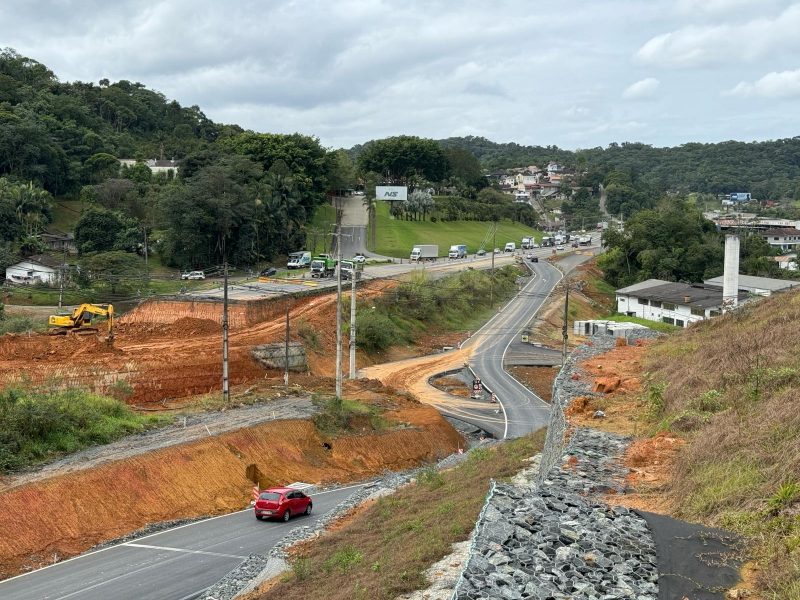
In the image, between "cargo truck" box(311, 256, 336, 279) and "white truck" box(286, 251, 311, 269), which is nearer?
"cargo truck" box(311, 256, 336, 279)

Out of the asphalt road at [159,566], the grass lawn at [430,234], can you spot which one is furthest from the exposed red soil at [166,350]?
the grass lawn at [430,234]

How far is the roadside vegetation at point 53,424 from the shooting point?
92.2 ft

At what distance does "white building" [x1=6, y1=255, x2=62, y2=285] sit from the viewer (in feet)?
238

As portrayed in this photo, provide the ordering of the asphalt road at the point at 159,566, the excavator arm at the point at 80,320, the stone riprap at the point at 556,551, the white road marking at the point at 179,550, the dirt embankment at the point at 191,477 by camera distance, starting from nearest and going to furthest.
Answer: the stone riprap at the point at 556,551, the asphalt road at the point at 159,566, the white road marking at the point at 179,550, the dirt embankment at the point at 191,477, the excavator arm at the point at 80,320

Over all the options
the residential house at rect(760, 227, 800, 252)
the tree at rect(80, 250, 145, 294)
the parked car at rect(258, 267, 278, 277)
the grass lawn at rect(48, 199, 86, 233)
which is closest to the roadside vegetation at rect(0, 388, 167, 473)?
the tree at rect(80, 250, 145, 294)

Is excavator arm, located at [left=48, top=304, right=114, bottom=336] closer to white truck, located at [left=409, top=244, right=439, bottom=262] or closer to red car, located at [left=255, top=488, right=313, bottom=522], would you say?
red car, located at [left=255, top=488, right=313, bottom=522]

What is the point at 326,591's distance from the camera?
14.4 m

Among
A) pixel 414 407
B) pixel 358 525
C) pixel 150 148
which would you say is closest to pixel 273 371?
pixel 414 407

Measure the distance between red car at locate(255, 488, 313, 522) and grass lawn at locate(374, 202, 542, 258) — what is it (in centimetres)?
7175

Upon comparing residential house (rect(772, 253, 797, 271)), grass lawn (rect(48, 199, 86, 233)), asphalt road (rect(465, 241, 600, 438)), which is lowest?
asphalt road (rect(465, 241, 600, 438))

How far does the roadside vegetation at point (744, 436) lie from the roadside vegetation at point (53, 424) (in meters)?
21.1

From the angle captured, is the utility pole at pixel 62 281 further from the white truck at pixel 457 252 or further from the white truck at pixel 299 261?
the white truck at pixel 457 252

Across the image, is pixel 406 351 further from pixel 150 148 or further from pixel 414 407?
pixel 150 148

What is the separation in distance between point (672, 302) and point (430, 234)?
51479 millimetres
